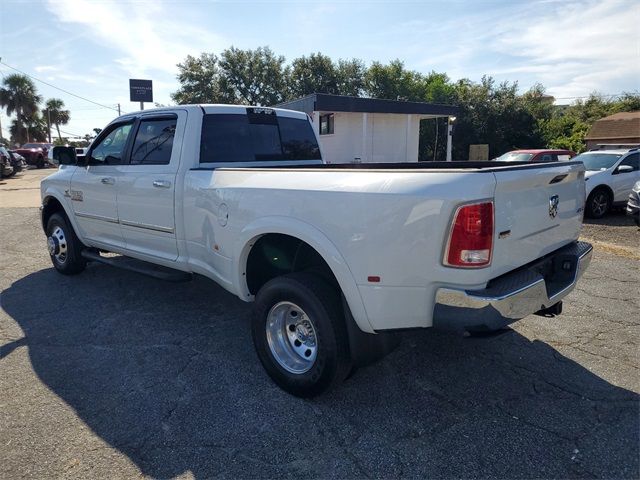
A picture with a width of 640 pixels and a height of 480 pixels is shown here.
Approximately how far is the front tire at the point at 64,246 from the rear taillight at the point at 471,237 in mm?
5086

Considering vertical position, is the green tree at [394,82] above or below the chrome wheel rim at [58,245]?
above

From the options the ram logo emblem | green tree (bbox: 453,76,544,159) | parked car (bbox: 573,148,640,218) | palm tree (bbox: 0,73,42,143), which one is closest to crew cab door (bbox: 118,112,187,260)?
the ram logo emblem

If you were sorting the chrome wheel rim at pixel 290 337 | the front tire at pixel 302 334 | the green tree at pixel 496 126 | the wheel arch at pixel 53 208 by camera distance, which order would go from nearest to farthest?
the front tire at pixel 302 334 → the chrome wheel rim at pixel 290 337 → the wheel arch at pixel 53 208 → the green tree at pixel 496 126

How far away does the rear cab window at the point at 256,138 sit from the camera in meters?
4.21

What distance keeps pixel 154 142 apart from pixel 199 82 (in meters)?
40.2

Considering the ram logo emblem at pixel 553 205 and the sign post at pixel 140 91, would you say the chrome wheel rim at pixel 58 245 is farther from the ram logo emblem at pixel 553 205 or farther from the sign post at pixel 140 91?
the sign post at pixel 140 91

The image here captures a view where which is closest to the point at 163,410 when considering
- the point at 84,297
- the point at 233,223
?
the point at 233,223

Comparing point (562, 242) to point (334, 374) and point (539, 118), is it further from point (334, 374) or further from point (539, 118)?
point (539, 118)

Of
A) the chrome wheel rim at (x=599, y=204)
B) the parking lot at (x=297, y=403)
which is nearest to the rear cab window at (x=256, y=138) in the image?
the parking lot at (x=297, y=403)

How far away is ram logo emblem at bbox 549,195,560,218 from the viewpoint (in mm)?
2973

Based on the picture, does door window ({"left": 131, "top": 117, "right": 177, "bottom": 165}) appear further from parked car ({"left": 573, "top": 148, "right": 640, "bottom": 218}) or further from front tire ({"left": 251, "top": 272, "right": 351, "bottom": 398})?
parked car ({"left": 573, "top": 148, "right": 640, "bottom": 218})

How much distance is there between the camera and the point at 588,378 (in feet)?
11.0

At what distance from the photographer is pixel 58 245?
598 centimetres

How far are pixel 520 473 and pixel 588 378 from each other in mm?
1341
